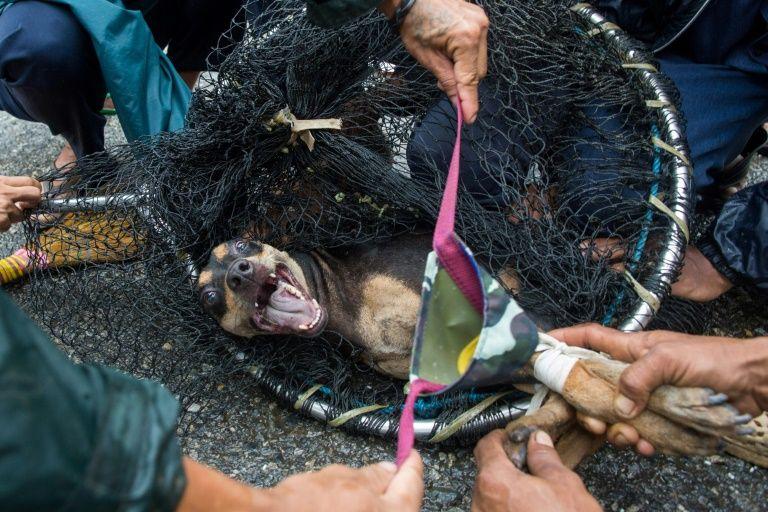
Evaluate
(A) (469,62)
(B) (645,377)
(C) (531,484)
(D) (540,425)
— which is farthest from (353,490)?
(A) (469,62)

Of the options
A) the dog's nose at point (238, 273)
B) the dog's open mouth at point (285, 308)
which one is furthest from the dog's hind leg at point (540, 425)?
the dog's nose at point (238, 273)

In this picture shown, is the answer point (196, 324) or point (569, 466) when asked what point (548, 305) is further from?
point (196, 324)

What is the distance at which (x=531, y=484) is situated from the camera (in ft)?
5.83

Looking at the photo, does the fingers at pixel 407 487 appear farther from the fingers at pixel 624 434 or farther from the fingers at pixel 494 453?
the fingers at pixel 624 434

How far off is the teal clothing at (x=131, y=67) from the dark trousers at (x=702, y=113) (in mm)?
1390

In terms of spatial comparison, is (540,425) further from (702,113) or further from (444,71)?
(702,113)

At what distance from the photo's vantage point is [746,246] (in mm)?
3006

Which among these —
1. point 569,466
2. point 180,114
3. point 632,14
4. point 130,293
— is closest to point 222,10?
point 180,114

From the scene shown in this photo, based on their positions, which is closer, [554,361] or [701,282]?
[554,361]

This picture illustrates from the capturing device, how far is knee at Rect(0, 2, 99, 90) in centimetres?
324

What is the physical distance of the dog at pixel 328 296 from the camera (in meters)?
2.95

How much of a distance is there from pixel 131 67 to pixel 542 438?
2655 millimetres

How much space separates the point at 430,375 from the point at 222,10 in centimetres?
307

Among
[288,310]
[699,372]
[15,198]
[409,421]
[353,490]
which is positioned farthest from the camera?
[288,310]
